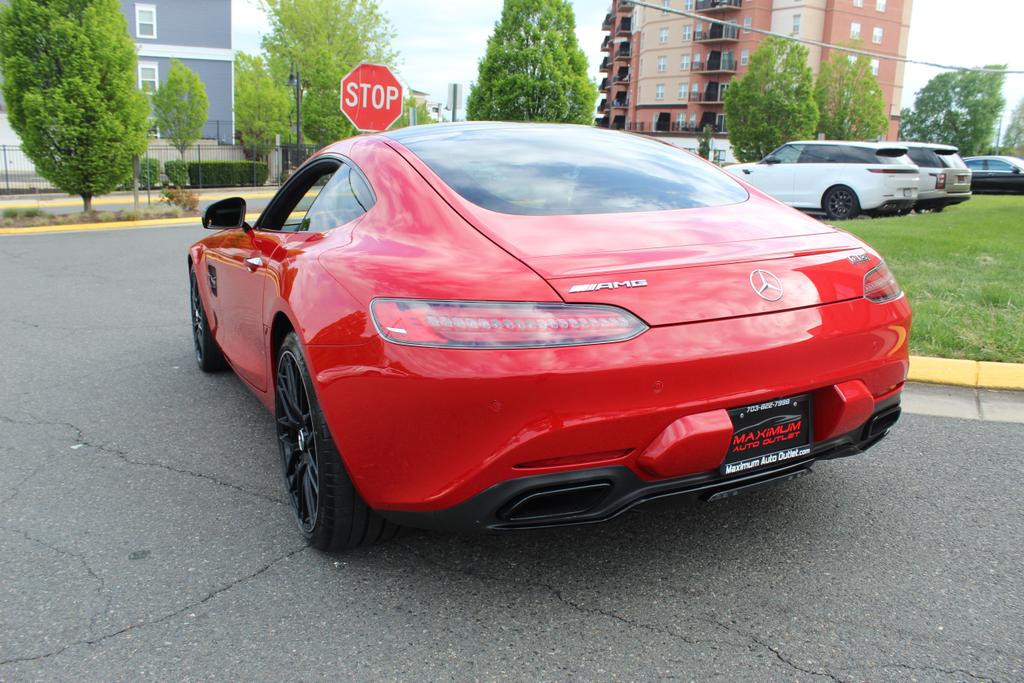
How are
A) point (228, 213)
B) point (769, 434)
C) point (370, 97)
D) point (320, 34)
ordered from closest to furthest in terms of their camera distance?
point (769, 434) → point (228, 213) → point (370, 97) → point (320, 34)

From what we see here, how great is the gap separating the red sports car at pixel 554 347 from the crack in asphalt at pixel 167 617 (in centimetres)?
15

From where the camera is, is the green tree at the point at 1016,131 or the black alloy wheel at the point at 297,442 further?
the green tree at the point at 1016,131

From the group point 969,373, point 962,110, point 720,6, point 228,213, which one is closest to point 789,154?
point 969,373

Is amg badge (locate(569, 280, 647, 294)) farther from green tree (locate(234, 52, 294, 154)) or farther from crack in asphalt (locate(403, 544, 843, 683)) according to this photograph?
green tree (locate(234, 52, 294, 154))

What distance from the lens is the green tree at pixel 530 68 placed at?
2122 cm

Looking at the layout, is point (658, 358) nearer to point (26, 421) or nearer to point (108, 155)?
point (26, 421)

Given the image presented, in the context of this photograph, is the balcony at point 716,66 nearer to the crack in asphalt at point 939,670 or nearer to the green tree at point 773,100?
the green tree at point 773,100

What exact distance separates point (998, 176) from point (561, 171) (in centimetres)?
2983

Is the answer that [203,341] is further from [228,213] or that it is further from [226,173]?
[226,173]

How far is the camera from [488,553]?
300cm

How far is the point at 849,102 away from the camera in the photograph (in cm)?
5316

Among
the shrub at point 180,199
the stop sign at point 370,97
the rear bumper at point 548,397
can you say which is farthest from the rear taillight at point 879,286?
the shrub at point 180,199

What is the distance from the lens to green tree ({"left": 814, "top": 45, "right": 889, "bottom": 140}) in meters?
52.8

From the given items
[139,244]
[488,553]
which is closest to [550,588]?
[488,553]
